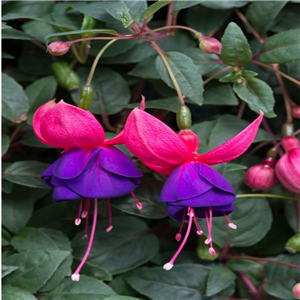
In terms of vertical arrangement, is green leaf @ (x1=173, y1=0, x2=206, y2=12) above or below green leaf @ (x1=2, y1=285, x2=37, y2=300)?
above

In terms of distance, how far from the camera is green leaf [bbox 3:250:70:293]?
29.5 inches

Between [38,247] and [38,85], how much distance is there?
0.31m

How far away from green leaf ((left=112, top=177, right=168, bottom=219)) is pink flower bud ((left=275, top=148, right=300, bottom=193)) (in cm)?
20

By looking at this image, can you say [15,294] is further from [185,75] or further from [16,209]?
[185,75]

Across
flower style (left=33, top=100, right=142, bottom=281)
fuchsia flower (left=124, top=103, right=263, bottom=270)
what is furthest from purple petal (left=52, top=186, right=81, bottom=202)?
fuchsia flower (left=124, top=103, right=263, bottom=270)

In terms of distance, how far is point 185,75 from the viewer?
2.37 ft

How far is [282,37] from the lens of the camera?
0.77 metres

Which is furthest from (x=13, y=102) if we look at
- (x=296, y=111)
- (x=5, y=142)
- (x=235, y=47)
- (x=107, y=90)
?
(x=296, y=111)

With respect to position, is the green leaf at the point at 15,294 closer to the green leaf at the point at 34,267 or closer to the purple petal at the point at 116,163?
the green leaf at the point at 34,267

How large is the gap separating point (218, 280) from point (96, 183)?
1.07 feet

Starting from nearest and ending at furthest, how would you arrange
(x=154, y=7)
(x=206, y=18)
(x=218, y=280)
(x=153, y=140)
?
1. (x=153, y=140)
2. (x=154, y=7)
3. (x=218, y=280)
4. (x=206, y=18)

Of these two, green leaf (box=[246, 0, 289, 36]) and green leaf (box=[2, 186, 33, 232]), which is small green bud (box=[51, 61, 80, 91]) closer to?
green leaf (box=[2, 186, 33, 232])

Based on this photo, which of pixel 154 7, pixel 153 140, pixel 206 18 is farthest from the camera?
pixel 206 18

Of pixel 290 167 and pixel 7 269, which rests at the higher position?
pixel 290 167
